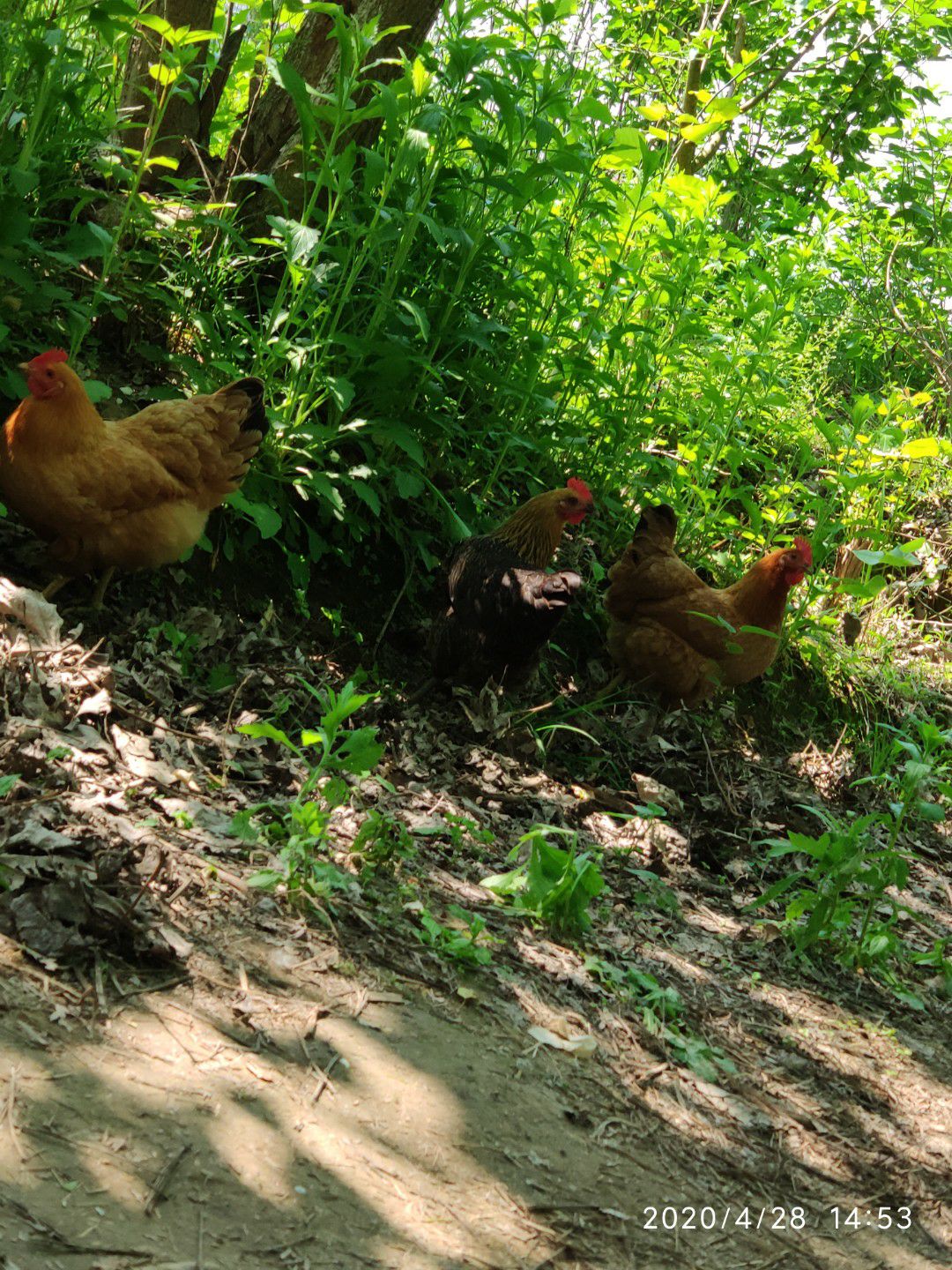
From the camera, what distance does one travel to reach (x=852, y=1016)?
11.6 feet

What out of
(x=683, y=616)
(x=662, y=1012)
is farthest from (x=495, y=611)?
(x=662, y=1012)

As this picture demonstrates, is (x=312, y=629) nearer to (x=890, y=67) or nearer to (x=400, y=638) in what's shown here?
(x=400, y=638)

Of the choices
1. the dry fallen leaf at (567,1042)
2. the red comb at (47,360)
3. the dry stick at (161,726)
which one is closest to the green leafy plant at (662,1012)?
the dry fallen leaf at (567,1042)

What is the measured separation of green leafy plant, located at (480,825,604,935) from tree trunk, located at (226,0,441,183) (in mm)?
3544

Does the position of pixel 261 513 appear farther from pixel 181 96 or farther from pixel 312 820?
pixel 181 96

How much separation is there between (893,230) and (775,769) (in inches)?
250

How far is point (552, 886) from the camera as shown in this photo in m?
3.33

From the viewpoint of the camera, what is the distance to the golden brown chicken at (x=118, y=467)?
383cm

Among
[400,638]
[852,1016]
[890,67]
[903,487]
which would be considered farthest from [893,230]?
[852,1016]

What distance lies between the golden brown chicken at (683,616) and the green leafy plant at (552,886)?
2354 mm

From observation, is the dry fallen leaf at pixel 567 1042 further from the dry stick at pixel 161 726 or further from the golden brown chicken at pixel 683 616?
the golden brown chicken at pixel 683 616

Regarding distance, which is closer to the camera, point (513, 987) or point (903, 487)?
point (513, 987)

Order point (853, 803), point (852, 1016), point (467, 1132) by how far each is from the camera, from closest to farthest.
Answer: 1. point (467, 1132)
2. point (852, 1016)
3. point (853, 803)

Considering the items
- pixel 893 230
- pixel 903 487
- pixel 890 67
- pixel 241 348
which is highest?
pixel 890 67
